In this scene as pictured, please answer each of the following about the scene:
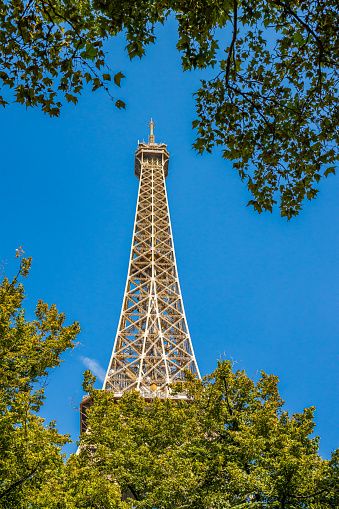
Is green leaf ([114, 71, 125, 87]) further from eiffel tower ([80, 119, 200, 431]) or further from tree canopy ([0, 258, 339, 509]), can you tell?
eiffel tower ([80, 119, 200, 431])

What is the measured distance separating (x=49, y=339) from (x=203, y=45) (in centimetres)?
945

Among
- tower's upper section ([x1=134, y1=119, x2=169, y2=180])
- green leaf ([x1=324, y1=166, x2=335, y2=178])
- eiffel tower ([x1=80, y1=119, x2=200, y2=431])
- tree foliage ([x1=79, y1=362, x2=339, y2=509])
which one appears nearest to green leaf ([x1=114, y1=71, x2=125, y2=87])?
green leaf ([x1=324, y1=166, x2=335, y2=178])

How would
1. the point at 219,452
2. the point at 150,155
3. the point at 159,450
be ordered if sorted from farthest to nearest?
the point at 150,155
the point at 159,450
the point at 219,452

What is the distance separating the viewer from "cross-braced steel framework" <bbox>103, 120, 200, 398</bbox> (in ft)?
123

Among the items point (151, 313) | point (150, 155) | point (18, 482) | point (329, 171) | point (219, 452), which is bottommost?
point (18, 482)

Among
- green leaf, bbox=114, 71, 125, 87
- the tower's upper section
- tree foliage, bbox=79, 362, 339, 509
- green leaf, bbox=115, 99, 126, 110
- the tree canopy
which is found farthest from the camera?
the tower's upper section

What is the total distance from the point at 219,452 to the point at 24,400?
7224mm

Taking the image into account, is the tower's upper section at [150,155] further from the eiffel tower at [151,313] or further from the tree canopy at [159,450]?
the tree canopy at [159,450]

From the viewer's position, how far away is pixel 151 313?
146 feet

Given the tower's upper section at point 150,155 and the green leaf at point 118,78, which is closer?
the green leaf at point 118,78

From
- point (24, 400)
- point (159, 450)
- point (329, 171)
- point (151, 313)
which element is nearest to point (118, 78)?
point (329, 171)

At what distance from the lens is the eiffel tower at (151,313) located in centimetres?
3697

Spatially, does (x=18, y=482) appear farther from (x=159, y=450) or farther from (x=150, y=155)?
(x=150, y=155)

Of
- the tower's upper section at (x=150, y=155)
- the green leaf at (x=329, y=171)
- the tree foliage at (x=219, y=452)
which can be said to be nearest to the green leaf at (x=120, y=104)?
the green leaf at (x=329, y=171)
